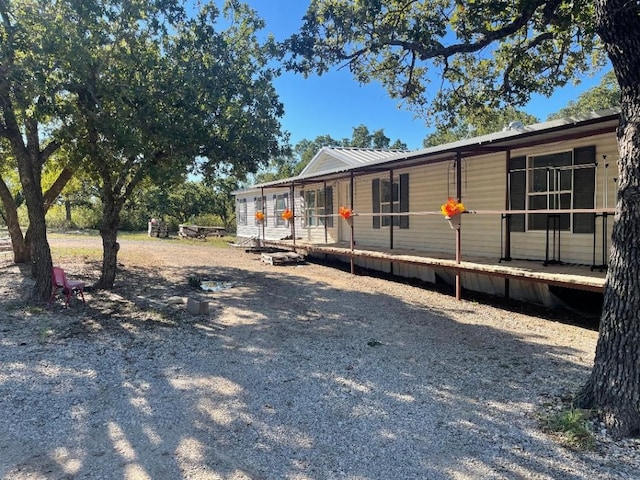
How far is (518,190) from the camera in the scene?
8.66 meters

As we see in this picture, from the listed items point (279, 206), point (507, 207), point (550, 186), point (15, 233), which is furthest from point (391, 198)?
point (15, 233)

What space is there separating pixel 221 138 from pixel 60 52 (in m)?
2.77

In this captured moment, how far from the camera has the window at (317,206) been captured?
15820mm

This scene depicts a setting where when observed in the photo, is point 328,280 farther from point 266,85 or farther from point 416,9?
point 416,9

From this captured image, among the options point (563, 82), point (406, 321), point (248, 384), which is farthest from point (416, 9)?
point (248, 384)

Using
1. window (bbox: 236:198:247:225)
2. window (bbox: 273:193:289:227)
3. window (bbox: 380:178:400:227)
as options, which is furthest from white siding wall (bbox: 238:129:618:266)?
window (bbox: 236:198:247:225)

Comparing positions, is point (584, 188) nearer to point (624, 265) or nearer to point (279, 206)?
point (624, 265)

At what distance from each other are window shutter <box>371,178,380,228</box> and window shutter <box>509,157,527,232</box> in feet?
15.5

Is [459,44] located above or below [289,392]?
above

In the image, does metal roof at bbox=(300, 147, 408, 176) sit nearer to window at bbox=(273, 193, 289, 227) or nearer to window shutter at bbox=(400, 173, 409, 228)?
window shutter at bbox=(400, 173, 409, 228)

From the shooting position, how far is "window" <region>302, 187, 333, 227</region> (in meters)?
15.8

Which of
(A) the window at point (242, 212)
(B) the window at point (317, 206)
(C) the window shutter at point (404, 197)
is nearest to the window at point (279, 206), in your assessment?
(B) the window at point (317, 206)

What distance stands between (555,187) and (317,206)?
32.2ft

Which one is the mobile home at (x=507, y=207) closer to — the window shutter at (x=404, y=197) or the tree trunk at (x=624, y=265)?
the window shutter at (x=404, y=197)
